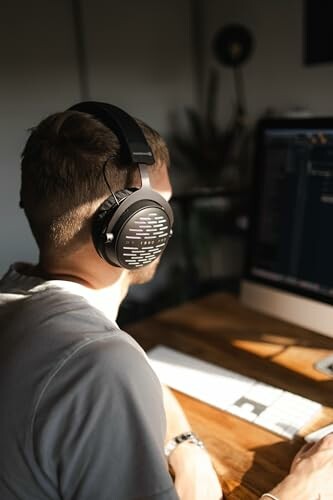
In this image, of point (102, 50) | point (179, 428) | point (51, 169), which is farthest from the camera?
point (102, 50)

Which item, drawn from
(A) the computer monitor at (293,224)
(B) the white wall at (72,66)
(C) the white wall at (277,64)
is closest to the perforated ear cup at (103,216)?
(A) the computer monitor at (293,224)

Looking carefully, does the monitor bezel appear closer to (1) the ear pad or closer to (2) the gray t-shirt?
(1) the ear pad

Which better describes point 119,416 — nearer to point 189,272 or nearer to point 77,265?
point 77,265

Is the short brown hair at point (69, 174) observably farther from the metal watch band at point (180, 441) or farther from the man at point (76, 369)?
the metal watch band at point (180, 441)

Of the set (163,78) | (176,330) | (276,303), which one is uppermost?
(163,78)

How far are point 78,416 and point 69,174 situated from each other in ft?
1.06

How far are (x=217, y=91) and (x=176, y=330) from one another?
1249 mm

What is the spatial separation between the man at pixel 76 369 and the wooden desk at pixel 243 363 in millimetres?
57

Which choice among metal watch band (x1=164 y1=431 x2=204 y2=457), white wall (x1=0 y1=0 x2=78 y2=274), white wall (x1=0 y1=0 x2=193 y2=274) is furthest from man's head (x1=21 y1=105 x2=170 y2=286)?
white wall (x1=0 y1=0 x2=78 y2=274)

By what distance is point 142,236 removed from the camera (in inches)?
28.2

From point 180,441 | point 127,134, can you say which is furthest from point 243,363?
point 127,134

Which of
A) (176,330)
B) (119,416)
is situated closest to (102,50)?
(176,330)

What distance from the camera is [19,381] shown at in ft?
1.97

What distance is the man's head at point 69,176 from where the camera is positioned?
686 mm
